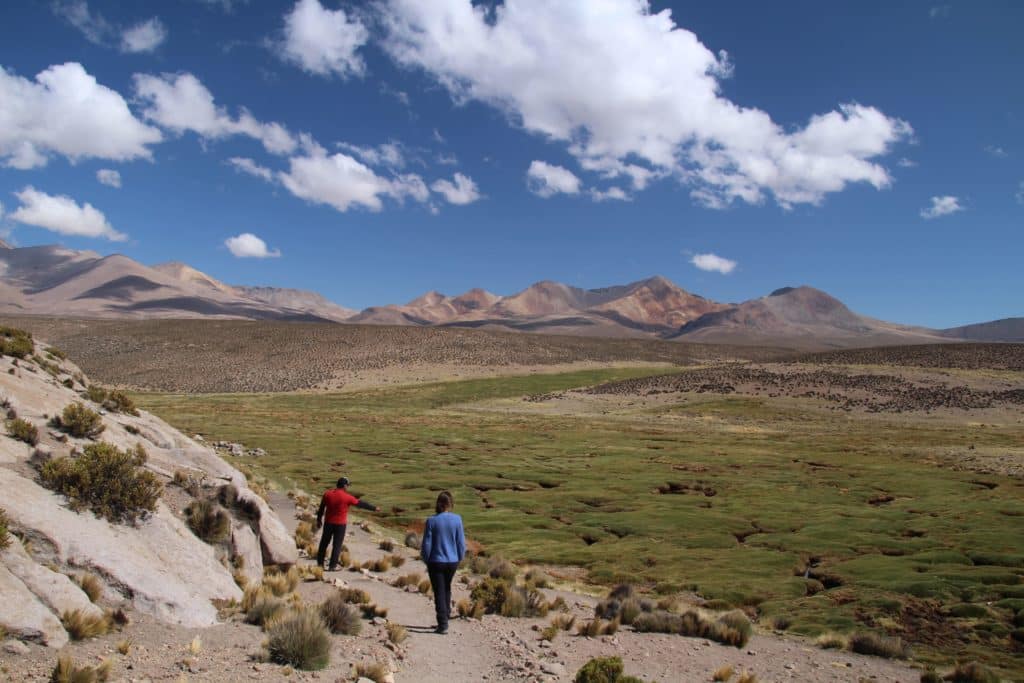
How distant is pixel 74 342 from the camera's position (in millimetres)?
151750

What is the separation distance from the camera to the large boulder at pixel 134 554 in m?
9.21

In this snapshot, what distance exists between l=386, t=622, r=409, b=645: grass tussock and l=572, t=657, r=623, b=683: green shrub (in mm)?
3275

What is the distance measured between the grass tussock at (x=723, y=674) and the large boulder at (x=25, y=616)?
9.47 metres

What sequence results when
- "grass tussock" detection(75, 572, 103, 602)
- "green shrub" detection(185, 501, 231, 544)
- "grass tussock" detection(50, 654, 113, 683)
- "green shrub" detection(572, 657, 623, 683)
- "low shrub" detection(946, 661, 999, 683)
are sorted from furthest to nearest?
"green shrub" detection(185, 501, 231, 544), "low shrub" detection(946, 661, 999, 683), "grass tussock" detection(75, 572, 103, 602), "green shrub" detection(572, 657, 623, 683), "grass tussock" detection(50, 654, 113, 683)

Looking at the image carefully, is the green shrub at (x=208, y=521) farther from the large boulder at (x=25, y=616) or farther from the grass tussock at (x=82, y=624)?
the large boulder at (x=25, y=616)

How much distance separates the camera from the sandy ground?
799 cm

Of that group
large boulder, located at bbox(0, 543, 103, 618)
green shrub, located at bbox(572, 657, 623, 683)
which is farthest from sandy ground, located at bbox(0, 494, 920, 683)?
green shrub, located at bbox(572, 657, 623, 683)

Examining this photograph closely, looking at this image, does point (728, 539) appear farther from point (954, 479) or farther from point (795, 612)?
point (954, 479)

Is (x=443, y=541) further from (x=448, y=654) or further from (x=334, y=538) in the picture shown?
(x=334, y=538)

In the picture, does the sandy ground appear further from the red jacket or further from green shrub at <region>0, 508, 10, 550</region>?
green shrub at <region>0, 508, 10, 550</region>

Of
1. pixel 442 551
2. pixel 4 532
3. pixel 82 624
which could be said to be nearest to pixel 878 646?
pixel 442 551

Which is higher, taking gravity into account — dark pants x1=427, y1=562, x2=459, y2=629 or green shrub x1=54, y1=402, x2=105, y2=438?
green shrub x1=54, y1=402, x2=105, y2=438

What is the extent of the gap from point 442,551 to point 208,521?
4.86 metres

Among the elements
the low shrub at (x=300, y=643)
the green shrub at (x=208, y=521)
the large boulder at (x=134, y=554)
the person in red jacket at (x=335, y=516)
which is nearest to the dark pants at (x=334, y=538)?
the person in red jacket at (x=335, y=516)
